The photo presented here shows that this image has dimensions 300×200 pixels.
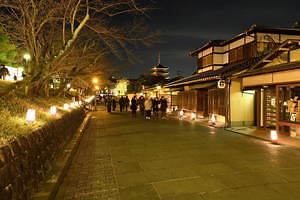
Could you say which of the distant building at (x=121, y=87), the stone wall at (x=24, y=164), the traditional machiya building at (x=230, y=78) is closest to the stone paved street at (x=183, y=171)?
the stone wall at (x=24, y=164)

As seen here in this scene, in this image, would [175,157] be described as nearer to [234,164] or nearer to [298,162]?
[234,164]

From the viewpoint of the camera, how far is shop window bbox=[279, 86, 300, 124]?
405 inches

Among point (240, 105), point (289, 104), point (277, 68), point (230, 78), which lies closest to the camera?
point (277, 68)

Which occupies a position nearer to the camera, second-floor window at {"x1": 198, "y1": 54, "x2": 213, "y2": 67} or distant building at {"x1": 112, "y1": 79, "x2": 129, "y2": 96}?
second-floor window at {"x1": 198, "y1": 54, "x2": 213, "y2": 67}

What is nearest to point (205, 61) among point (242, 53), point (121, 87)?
point (242, 53)

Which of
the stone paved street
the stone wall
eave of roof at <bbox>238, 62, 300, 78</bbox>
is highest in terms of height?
eave of roof at <bbox>238, 62, 300, 78</bbox>

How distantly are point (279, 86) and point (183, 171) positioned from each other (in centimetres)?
771

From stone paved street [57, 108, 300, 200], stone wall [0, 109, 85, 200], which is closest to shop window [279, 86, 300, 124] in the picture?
stone paved street [57, 108, 300, 200]

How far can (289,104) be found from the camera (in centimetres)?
1055

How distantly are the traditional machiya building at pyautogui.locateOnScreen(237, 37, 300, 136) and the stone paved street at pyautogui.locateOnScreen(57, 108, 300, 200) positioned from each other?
8.35 feet

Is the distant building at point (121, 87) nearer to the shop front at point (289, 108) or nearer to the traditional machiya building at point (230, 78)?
the traditional machiya building at point (230, 78)

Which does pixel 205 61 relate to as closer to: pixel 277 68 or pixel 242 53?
pixel 242 53

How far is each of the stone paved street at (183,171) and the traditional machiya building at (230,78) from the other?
16.0 ft

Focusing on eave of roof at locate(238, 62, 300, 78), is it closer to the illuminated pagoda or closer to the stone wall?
the stone wall
